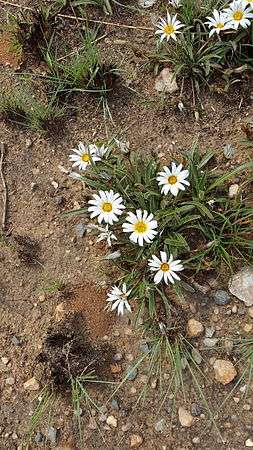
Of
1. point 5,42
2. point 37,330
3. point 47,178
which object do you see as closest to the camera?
point 37,330

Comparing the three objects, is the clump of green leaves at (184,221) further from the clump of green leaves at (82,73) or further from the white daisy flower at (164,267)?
the clump of green leaves at (82,73)

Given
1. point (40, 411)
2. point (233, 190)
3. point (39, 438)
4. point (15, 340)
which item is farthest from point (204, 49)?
point (39, 438)

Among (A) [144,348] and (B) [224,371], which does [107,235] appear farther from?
(B) [224,371]

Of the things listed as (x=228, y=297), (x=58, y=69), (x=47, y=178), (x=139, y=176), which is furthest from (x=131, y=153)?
(x=228, y=297)

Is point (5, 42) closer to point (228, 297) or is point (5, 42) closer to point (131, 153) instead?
point (131, 153)

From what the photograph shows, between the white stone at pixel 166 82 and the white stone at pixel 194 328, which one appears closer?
the white stone at pixel 194 328

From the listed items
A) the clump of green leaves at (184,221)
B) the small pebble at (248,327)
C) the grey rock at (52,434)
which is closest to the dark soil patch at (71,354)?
the grey rock at (52,434)

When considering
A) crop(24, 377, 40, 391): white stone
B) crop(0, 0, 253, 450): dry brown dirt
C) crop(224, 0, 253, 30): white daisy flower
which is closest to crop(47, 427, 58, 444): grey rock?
crop(0, 0, 253, 450): dry brown dirt
